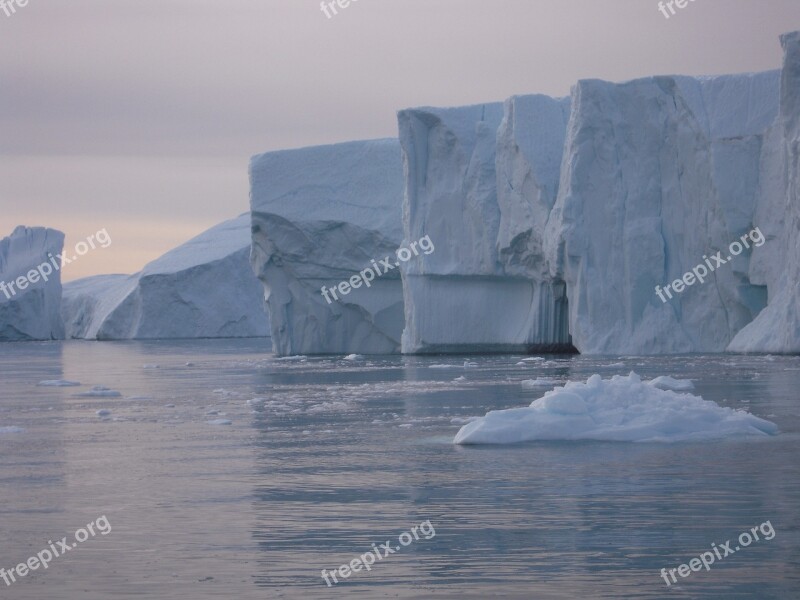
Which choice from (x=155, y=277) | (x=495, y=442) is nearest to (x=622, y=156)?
(x=495, y=442)

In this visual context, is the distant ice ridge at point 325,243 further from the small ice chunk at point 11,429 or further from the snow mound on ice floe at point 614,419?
the snow mound on ice floe at point 614,419

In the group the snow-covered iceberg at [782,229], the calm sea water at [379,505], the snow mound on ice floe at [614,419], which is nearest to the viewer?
the calm sea water at [379,505]

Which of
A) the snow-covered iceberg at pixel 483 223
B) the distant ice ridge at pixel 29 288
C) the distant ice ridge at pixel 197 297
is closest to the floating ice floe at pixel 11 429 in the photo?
the snow-covered iceberg at pixel 483 223

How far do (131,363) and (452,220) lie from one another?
8772mm

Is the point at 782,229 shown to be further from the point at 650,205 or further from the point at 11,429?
the point at 11,429

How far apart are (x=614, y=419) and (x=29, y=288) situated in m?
52.3

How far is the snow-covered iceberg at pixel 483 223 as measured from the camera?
93.2 ft

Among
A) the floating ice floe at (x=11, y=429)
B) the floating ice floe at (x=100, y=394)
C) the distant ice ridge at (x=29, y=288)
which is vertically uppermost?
the distant ice ridge at (x=29, y=288)

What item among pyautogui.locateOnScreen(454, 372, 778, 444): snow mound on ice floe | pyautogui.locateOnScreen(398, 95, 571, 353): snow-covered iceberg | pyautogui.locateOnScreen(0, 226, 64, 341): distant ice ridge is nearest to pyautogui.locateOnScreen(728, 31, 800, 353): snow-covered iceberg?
pyautogui.locateOnScreen(398, 95, 571, 353): snow-covered iceberg

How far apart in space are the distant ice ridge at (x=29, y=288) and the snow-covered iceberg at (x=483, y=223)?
33265 millimetres

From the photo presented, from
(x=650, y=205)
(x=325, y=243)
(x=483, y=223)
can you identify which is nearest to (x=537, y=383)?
(x=650, y=205)

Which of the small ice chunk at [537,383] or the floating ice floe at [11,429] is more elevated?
the floating ice floe at [11,429]

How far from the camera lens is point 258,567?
5738mm

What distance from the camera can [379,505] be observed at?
289 inches
